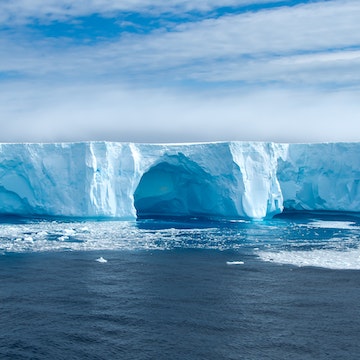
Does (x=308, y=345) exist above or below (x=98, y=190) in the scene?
below

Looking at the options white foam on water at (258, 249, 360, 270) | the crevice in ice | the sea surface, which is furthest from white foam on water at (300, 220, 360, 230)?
the crevice in ice

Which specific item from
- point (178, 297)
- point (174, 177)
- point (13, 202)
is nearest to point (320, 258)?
point (178, 297)

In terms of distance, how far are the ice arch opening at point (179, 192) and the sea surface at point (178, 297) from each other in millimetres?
8000

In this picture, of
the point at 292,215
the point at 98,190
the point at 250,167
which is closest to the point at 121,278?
the point at 98,190

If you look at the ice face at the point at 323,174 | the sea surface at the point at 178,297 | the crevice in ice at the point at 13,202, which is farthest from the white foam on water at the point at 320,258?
the crevice in ice at the point at 13,202

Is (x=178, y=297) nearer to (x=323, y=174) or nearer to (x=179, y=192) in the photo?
(x=179, y=192)

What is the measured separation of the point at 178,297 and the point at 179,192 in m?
18.2

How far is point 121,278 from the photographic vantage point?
1245 cm

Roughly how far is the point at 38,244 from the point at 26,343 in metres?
9.00

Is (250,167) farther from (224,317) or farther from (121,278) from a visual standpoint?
(224,317)

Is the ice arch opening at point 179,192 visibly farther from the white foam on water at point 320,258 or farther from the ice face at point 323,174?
the white foam on water at point 320,258

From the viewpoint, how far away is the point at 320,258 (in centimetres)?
1490

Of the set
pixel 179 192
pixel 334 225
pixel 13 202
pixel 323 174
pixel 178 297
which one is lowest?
pixel 334 225

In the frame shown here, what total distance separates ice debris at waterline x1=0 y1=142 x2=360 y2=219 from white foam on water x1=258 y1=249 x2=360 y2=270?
34.8 ft
